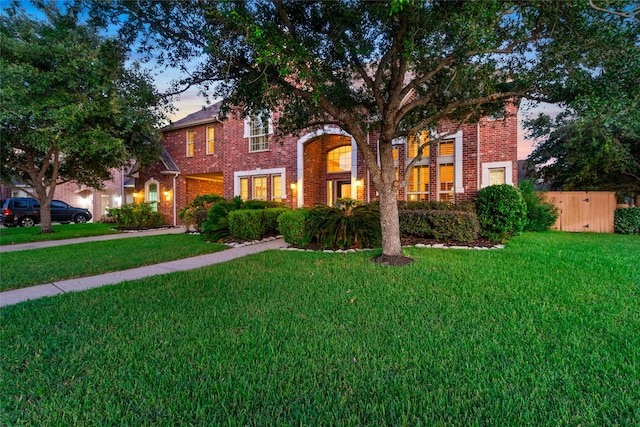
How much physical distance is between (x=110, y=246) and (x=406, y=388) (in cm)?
929

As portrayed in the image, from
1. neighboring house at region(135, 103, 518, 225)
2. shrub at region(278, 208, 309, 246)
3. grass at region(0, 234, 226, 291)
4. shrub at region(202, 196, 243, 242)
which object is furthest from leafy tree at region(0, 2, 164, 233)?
shrub at region(278, 208, 309, 246)

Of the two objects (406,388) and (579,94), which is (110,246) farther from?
(579,94)

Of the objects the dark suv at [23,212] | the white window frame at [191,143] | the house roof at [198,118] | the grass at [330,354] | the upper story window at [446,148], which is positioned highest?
the house roof at [198,118]

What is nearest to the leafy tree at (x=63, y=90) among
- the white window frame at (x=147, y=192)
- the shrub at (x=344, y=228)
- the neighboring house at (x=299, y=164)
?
the neighboring house at (x=299, y=164)

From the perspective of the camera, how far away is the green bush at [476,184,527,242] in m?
7.89

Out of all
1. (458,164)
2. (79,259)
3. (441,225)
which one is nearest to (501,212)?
(441,225)

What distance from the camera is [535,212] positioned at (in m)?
11.0

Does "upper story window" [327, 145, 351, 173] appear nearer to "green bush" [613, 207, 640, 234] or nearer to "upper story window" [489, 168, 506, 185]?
"upper story window" [489, 168, 506, 185]

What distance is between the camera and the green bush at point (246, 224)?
8852 millimetres

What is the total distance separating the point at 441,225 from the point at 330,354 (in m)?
6.19

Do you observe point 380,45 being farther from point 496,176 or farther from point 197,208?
point 197,208

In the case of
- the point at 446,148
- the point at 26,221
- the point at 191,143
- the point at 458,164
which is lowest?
the point at 26,221

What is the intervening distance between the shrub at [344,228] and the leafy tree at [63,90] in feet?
13.8

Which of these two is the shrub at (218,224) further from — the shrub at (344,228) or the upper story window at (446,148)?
the upper story window at (446,148)
